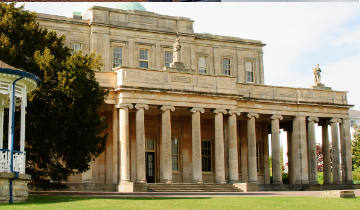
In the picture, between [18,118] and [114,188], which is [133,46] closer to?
[114,188]

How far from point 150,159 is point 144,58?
8782mm

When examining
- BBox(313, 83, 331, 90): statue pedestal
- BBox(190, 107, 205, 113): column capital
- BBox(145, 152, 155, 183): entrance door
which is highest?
BBox(313, 83, 331, 90): statue pedestal

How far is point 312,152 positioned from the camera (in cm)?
4988

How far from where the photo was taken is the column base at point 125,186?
3909 cm

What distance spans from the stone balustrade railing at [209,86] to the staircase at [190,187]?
6744 millimetres

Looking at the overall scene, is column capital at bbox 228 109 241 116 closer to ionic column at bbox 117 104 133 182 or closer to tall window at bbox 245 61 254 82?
ionic column at bbox 117 104 133 182

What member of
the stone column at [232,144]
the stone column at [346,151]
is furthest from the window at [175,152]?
the stone column at [346,151]

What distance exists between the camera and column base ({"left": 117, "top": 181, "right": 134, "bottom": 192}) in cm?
3909

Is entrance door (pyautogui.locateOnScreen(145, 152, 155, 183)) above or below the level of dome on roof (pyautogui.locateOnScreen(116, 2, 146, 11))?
below

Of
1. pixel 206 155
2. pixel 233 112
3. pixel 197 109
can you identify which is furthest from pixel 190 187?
pixel 206 155

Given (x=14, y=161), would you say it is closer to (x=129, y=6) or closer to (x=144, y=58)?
(x=144, y=58)

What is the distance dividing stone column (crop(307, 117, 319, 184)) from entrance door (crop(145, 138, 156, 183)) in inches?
500

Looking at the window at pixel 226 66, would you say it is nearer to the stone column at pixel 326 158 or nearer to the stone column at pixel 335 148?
the stone column at pixel 326 158

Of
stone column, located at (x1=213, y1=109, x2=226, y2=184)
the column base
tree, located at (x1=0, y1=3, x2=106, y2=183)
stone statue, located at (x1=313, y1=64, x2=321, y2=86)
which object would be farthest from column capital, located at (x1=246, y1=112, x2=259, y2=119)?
tree, located at (x1=0, y1=3, x2=106, y2=183)
